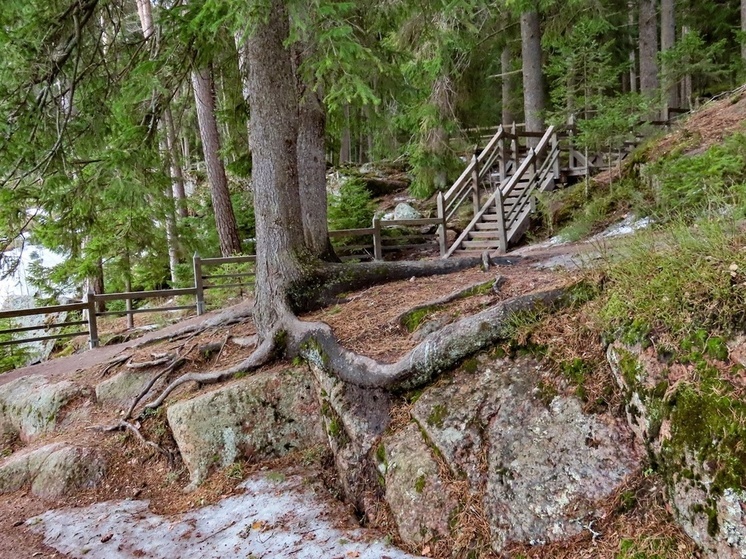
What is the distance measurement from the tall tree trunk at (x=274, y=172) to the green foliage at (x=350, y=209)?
784 cm

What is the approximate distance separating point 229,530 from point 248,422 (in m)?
1.27

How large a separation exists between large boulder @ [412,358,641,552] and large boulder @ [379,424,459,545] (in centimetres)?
14

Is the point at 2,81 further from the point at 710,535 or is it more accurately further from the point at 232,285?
A: the point at 710,535

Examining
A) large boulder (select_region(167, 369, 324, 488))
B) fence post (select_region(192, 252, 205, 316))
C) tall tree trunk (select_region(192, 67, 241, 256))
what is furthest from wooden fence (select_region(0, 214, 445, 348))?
large boulder (select_region(167, 369, 324, 488))

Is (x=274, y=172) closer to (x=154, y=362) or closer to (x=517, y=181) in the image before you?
(x=154, y=362)

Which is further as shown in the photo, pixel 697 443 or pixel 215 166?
pixel 215 166

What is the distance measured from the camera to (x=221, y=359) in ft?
21.2

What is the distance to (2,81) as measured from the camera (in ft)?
19.8

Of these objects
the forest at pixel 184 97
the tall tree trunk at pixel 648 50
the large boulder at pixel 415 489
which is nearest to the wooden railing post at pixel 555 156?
the forest at pixel 184 97

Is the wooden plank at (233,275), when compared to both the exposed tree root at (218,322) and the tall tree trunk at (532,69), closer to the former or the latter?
the exposed tree root at (218,322)

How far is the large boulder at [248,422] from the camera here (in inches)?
204

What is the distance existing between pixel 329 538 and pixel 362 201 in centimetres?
1238

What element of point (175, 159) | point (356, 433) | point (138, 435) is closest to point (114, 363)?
point (138, 435)

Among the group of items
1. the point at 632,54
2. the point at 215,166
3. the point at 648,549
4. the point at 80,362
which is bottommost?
the point at 80,362
